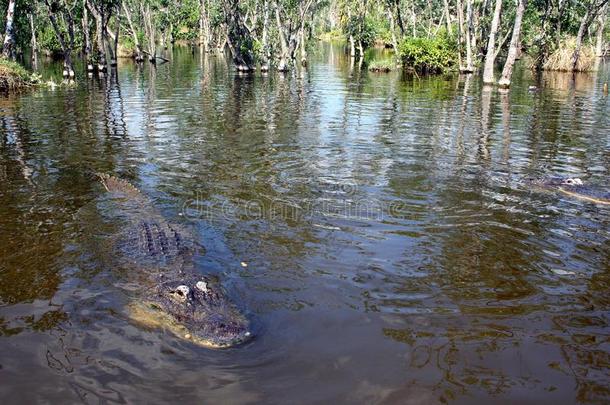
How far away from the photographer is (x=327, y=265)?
6660 millimetres

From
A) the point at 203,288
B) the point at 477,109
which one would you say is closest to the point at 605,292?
the point at 203,288

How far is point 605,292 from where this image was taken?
5914 millimetres

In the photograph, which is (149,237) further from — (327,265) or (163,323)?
(327,265)

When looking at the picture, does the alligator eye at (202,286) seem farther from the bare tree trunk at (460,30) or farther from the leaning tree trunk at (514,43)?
the bare tree trunk at (460,30)

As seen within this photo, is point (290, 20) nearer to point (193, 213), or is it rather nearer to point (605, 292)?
point (193, 213)

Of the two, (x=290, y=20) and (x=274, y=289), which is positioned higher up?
(x=290, y=20)

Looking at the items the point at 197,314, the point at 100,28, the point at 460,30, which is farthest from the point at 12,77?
the point at 460,30

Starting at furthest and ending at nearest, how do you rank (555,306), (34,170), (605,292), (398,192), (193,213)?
1. (34,170)
2. (398,192)
3. (193,213)
4. (605,292)
5. (555,306)

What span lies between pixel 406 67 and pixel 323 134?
29888mm

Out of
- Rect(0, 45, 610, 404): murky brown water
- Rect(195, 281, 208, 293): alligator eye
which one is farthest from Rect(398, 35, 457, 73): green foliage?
Rect(195, 281, 208, 293): alligator eye

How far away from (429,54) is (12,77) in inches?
1139

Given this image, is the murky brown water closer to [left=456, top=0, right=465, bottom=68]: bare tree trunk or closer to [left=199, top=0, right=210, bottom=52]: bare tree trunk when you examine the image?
[left=456, top=0, right=465, bottom=68]: bare tree trunk

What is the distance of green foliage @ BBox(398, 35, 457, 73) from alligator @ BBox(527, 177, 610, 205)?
31589 mm

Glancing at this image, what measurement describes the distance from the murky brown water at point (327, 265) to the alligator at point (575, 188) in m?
0.33
